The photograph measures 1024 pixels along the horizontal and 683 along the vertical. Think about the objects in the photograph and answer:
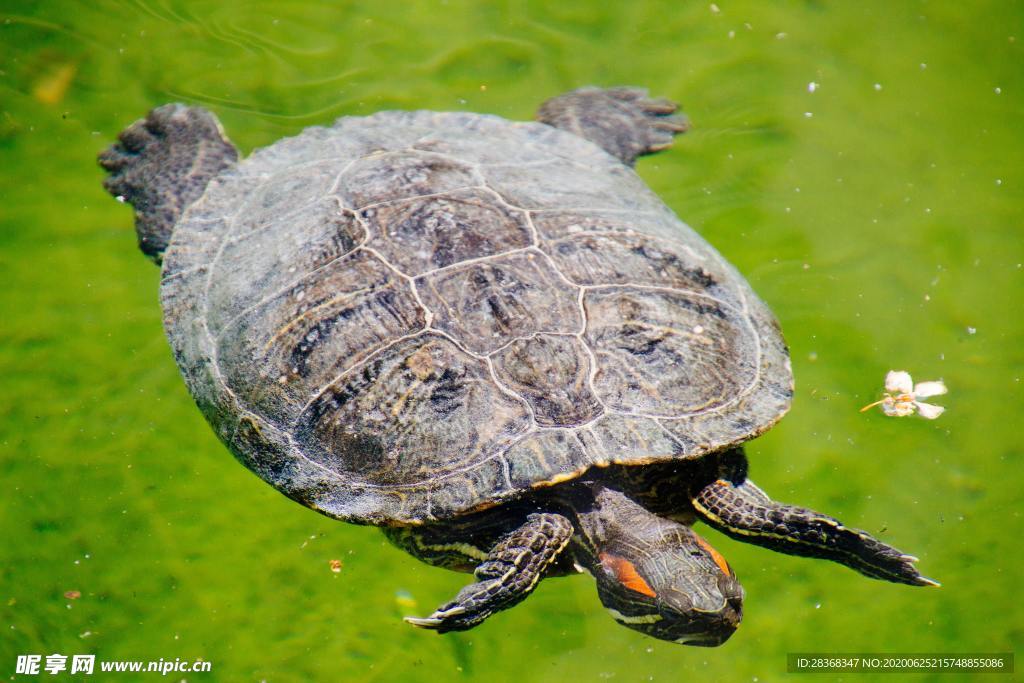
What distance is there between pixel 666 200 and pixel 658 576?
2832 millimetres

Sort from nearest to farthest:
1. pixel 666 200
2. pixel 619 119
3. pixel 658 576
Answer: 1. pixel 658 576
2. pixel 666 200
3. pixel 619 119

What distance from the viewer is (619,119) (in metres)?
5.33

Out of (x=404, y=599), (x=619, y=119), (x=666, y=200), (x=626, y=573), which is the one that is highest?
(x=619, y=119)

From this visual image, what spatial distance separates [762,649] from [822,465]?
1008 millimetres

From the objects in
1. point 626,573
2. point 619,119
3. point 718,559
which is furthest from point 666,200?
point 626,573

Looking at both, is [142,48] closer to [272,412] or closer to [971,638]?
[272,412]

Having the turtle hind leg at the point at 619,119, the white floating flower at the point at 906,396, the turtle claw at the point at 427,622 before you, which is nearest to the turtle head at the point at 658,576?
the turtle claw at the point at 427,622

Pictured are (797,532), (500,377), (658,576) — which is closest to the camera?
(658,576)

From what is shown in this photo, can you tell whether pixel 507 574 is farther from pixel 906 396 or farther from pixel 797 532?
pixel 906 396

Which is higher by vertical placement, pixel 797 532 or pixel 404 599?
pixel 797 532

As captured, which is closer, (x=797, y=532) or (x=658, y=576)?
(x=658, y=576)

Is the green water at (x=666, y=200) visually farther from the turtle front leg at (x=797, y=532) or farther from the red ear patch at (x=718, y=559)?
the red ear patch at (x=718, y=559)

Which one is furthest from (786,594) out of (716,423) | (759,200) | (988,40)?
(988,40)

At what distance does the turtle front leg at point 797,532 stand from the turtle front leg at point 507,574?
707 mm
